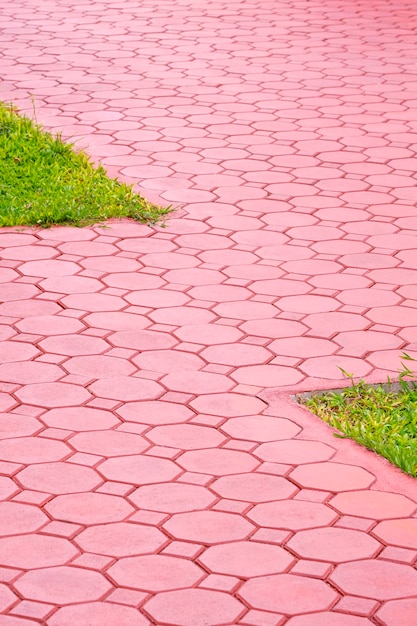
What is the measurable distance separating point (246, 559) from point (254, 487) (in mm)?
425

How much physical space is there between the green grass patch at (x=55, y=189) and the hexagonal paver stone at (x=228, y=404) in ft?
6.79

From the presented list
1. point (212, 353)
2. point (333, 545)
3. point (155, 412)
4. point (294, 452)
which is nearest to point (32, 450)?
point (155, 412)

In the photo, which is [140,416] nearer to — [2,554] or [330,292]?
[2,554]

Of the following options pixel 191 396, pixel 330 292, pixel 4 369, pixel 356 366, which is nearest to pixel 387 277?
pixel 330 292

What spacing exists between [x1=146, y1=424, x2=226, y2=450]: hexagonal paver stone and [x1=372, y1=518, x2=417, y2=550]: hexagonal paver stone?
0.73 metres

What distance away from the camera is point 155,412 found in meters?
4.45

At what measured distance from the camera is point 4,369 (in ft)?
15.7

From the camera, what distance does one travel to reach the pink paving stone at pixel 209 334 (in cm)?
505

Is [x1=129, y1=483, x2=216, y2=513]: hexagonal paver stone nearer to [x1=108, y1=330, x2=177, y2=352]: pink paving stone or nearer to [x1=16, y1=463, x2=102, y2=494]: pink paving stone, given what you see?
[x1=16, y1=463, x2=102, y2=494]: pink paving stone

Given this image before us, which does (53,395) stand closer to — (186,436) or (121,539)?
(186,436)

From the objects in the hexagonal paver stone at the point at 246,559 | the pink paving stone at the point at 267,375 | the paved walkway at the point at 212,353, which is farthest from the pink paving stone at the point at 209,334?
the hexagonal paver stone at the point at 246,559

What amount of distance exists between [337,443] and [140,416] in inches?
28.8

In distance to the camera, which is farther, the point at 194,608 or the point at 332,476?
the point at 332,476

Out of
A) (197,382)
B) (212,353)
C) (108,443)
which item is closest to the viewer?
(108,443)
